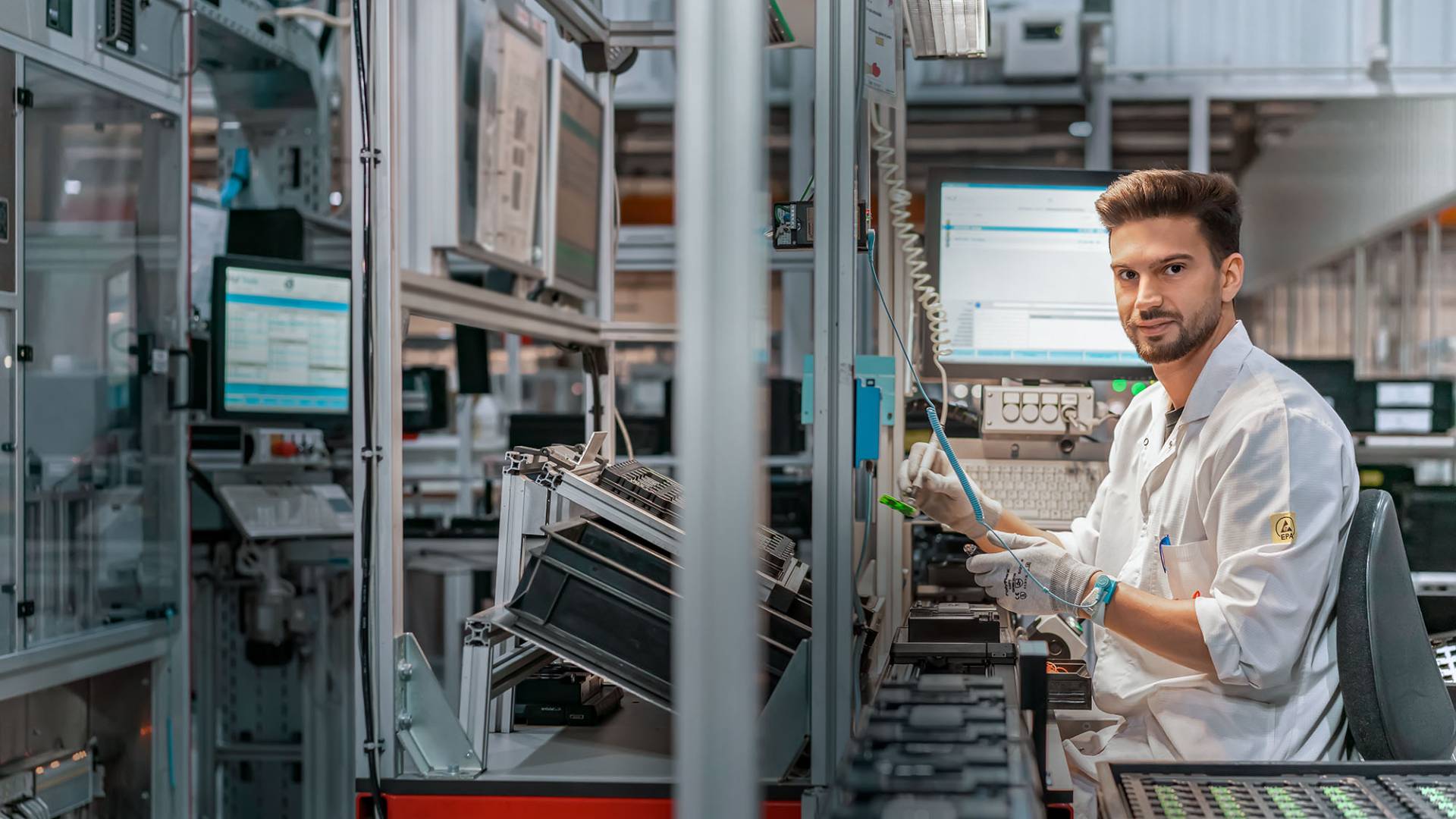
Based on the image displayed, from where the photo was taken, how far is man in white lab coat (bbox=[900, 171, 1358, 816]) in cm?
164

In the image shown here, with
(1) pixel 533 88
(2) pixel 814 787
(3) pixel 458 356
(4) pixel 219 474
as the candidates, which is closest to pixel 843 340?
(2) pixel 814 787

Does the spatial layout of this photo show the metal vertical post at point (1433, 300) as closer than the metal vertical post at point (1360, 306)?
Yes

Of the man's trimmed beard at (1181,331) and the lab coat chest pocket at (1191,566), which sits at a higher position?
the man's trimmed beard at (1181,331)

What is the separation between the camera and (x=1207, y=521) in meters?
1.77

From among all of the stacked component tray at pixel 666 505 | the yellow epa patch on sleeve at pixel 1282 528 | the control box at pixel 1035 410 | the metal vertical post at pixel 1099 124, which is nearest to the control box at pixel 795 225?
the stacked component tray at pixel 666 505

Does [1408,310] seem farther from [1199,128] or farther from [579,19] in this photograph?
[579,19]

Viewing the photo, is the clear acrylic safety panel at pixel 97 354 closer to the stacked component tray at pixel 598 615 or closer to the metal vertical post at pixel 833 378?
the stacked component tray at pixel 598 615

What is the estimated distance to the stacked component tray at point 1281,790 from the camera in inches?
47.2

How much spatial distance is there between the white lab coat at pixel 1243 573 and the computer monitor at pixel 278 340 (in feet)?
7.81

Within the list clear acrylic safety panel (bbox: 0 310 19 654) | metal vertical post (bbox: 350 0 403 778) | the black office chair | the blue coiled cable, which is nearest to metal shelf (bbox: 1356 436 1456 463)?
the black office chair

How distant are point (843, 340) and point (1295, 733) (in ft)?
3.06

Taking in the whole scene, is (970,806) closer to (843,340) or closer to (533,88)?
(843,340)

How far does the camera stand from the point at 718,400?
2.51 ft

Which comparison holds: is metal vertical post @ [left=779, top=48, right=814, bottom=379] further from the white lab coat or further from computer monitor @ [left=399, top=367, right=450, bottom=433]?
the white lab coat
